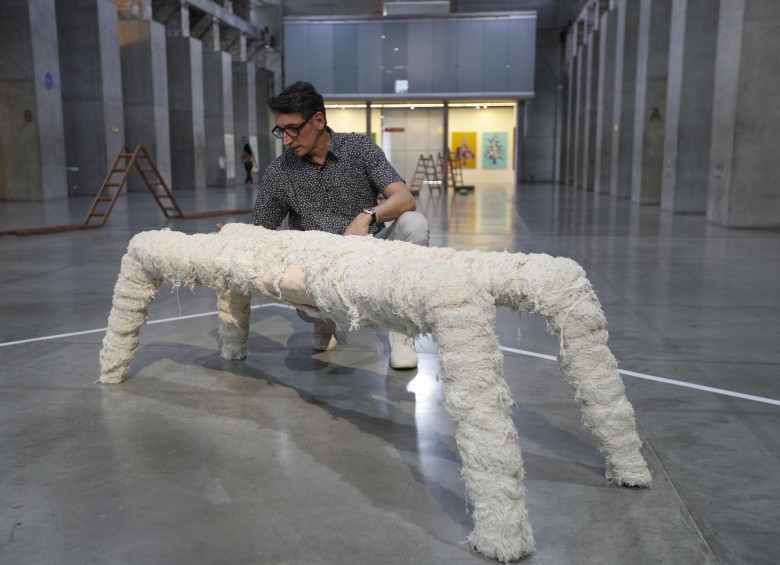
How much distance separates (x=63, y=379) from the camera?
357 centimetres

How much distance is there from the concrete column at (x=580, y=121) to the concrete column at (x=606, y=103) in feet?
15.9

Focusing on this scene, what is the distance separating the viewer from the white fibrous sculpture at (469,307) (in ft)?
6.48

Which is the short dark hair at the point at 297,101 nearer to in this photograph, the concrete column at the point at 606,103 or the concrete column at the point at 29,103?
the concrete column at the point at 29,103

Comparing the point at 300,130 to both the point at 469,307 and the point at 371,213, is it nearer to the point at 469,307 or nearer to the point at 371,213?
the point at 371,213

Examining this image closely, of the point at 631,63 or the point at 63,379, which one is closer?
the point at 63,379

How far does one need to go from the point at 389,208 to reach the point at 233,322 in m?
1.00

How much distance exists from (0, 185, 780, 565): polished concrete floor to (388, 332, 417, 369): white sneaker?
8cm

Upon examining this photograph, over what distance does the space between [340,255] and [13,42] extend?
1828 cm

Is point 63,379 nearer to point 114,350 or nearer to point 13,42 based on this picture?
point 114,350

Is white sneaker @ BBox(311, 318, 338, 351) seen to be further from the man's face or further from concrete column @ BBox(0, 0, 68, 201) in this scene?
concrete column @ BBox(0, 0, 68, 201)

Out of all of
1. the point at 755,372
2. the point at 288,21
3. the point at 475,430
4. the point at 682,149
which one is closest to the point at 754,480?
the point at 475,430

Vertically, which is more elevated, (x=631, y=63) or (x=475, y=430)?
(x=631, y=63)

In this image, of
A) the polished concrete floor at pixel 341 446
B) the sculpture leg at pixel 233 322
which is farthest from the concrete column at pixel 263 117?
the sculpture leg at pixel 233 322

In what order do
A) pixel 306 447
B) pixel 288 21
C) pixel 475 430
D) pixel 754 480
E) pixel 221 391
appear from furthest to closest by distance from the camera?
1. pixel 288 21
2. pixel 221 391
3. pixel 306 447
4. pixel 754 480
5. pixel 475 430
